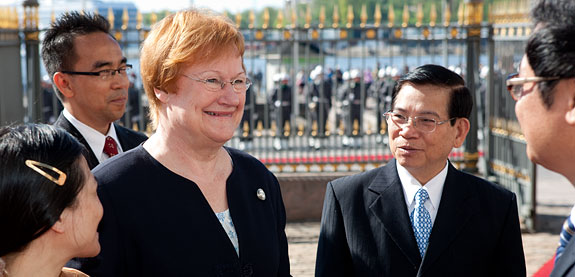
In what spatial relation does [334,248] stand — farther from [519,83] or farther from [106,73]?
[106,73]

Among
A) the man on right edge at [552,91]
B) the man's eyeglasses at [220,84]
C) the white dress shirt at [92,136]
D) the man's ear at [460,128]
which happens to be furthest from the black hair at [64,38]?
the man on right edge at [552,91]

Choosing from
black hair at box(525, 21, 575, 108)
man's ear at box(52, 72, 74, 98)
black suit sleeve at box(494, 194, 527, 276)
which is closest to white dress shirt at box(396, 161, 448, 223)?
black suit sleeve at box(494, 194, 527, 276)

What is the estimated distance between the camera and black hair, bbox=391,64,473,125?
9.66ft

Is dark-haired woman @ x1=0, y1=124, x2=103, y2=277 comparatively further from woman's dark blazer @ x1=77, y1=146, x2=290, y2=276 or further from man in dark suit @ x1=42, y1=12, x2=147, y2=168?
man in dark suit @ x1=42, y1=12, x2=147, y2=168

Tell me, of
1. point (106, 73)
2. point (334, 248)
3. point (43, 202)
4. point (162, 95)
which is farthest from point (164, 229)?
point (106, 73)

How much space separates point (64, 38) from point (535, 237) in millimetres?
5802

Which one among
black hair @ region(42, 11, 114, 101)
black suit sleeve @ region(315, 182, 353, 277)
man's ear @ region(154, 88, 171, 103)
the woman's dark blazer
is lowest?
black suit sleeve @ region(315, 182, 353, 277)

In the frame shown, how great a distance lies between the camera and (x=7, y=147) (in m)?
1.82

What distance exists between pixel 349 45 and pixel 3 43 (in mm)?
3974

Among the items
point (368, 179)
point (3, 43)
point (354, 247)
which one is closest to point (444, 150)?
point (368, 179)

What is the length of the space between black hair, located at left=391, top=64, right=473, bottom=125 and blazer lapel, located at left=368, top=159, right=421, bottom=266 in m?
0.34

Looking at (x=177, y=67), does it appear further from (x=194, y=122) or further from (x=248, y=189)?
(x=248, y=189)

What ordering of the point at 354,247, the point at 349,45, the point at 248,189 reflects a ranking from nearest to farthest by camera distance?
the point at 248,189 < the point at 354,247 < the point at 349,45

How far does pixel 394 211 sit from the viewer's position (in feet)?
9.48
